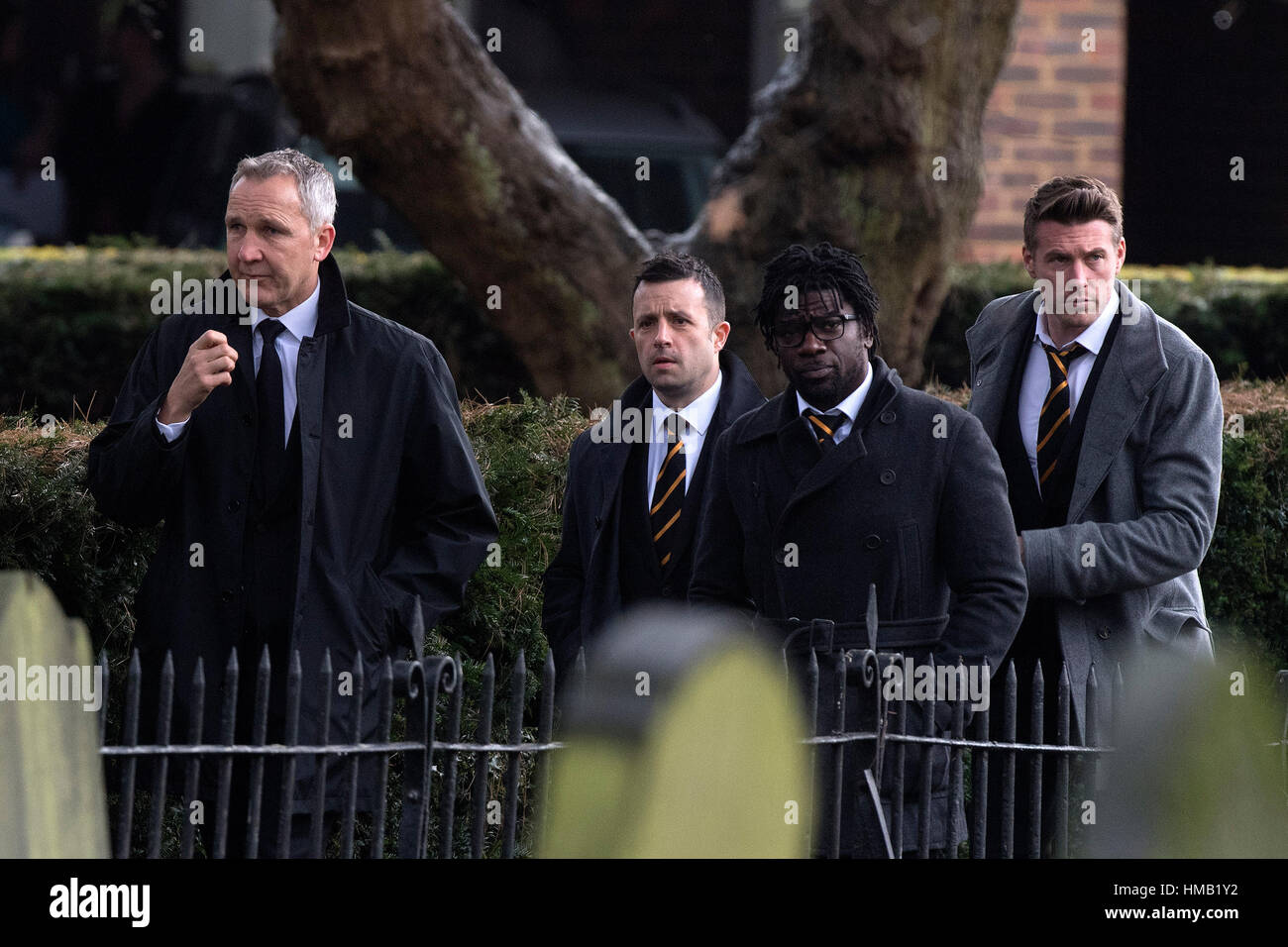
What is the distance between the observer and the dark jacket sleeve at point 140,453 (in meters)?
3.93

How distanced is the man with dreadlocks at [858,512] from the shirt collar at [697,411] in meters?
0.40

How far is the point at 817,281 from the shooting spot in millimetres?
3967

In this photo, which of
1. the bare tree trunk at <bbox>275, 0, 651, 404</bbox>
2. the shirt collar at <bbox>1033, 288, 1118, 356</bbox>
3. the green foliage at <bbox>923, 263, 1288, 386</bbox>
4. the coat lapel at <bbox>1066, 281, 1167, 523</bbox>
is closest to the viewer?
the coat lapel at <bbox>1066, 281, 1167, 523</bbox>

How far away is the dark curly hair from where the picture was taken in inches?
156

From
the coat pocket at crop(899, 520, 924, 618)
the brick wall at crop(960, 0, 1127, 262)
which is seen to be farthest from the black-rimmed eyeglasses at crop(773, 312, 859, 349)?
the brick wall at crop(960, 0, 1127, 262)

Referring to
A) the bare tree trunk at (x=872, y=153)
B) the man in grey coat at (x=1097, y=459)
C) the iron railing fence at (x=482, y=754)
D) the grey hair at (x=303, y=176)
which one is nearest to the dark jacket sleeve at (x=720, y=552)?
the iron railing fence at (x=482, y=754)

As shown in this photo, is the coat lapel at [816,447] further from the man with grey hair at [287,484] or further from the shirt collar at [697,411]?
the man with grey hair at [287,484]

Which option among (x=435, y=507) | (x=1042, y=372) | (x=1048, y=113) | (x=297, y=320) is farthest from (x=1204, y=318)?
(x=297, y=320)

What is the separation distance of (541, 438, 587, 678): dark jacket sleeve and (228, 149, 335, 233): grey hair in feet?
2.83

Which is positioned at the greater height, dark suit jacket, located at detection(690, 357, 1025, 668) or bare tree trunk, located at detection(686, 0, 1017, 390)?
bare tree trunk, located at detection(686, 0, 1017, 390)

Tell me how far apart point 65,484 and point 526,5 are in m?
11.0

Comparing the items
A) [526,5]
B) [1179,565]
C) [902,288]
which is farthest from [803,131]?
[526,5]

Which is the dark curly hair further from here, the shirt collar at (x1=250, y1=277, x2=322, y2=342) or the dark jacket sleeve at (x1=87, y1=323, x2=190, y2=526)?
the dark jacket sleeve at (x1=87, y1=323, x2=190, y2=526)

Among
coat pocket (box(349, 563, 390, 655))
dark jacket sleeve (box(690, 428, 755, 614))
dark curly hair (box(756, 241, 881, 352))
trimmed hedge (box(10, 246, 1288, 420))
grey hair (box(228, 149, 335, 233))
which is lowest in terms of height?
coat pocket (box(349, 563, 390, 655))
